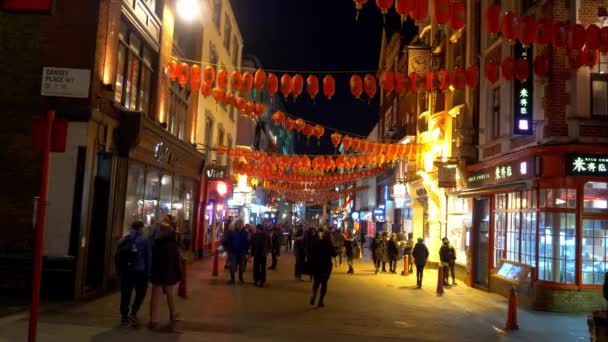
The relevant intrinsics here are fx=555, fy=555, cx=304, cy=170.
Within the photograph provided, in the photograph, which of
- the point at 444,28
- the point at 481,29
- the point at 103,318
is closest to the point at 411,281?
the point at 481,29

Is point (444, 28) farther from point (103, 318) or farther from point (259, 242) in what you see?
point (103, 318)

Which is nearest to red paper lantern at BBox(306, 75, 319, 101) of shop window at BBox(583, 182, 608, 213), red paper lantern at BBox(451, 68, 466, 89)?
red paper lantern at BBox(451, 68, 466, 89)

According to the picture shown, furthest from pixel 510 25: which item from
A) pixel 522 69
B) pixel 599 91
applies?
pixel 599 91

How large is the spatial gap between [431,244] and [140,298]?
17330 mm

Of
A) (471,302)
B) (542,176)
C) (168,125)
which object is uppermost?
(168,125)

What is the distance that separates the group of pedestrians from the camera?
392 inches

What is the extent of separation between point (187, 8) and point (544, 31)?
45.5 ft

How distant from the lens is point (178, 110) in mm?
22047

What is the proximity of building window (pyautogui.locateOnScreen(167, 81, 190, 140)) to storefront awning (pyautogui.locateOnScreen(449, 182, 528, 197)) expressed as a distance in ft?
36.5

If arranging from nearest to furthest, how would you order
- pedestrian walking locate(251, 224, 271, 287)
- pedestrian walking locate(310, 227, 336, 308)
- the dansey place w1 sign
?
pedestrian walking locate(310, 227, 336, 308) → the dansey place w1 sign → pedestrian walking locate(251, 224, 271, 287)

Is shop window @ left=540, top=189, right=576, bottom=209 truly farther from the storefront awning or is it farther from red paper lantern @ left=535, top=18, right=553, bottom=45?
red paper lantern @ left=535, top=18, right=553, bottom=45

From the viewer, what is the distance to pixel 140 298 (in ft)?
34.0

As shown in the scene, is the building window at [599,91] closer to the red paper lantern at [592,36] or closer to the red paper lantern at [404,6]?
the red paper lantern at [592,36]

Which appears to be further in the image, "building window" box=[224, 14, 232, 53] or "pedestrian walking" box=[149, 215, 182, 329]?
"building window" box=[224, 14, 232, 53]
